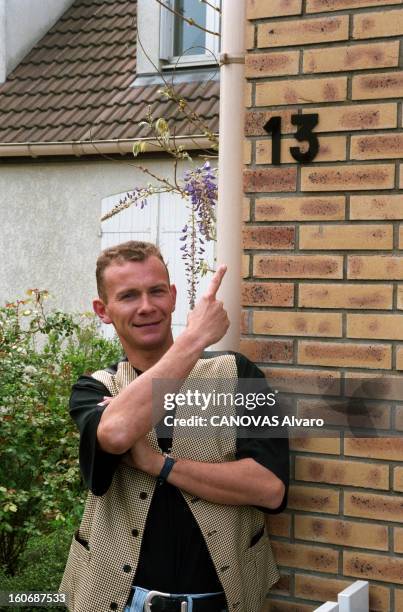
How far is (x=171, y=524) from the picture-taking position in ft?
10.2

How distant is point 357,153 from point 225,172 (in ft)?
1.60

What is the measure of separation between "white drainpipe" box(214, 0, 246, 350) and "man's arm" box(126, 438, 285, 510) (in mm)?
461

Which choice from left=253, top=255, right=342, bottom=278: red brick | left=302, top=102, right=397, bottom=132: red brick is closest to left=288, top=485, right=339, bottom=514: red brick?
left=253, top=255, right=342, bottom=278: red brick

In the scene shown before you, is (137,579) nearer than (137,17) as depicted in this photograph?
Yes

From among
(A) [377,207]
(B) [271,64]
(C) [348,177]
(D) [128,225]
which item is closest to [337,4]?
(B) [271,64]

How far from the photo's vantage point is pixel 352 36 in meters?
3.17

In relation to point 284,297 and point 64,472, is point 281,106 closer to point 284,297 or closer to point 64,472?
point 284,297

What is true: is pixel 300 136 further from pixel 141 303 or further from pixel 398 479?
pixel 398 479

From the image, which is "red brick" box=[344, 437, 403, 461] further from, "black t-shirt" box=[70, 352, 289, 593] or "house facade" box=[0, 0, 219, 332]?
"house facade" box=[0, 0, 219, 332]

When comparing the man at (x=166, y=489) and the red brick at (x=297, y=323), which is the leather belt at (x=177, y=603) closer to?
the man at (x=166, y=489)

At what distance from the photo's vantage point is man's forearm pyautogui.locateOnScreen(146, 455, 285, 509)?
3.07 metres

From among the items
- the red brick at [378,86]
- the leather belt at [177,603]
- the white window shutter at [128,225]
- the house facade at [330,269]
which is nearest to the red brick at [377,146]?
the house facade at [330,269]

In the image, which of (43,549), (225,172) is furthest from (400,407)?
(43,549)

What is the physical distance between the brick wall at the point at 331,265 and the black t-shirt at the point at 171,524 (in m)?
0.19
